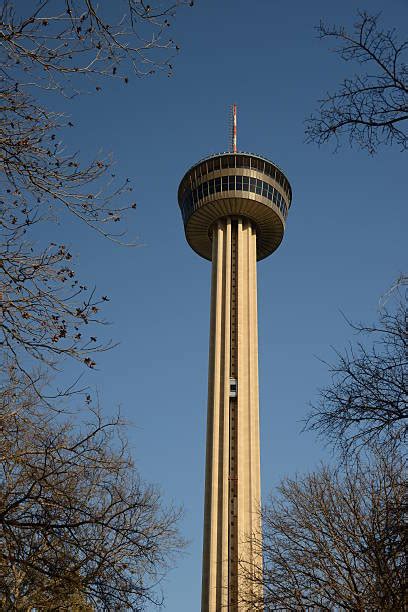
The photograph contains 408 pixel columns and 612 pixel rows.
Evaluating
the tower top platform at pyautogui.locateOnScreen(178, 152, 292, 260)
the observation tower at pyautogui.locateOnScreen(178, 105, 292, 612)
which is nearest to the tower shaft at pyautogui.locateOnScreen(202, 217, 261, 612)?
the observation tower at pyautogui.locateOnScreen(178, 105, 292, 612)

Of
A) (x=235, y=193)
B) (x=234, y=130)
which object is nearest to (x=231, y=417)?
(x=235, y=193)

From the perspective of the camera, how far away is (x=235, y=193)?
5412cm

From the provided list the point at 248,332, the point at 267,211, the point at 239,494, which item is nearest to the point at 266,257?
the point at 267,211

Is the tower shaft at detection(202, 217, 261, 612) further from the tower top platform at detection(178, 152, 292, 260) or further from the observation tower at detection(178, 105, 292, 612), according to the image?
the tower top platform at detection(178, 152, 292, 260)

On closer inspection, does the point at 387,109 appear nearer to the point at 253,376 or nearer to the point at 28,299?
the point at 28,299

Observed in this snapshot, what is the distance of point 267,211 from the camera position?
55688mm

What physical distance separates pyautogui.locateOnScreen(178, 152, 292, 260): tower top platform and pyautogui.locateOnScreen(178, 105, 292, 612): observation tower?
8 cm

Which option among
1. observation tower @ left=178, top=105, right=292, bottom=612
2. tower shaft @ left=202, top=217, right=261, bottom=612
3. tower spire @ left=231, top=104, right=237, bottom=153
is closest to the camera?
tower shaft @ left=202, top=217, right=261, bottom=612

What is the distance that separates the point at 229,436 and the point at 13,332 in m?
40.8

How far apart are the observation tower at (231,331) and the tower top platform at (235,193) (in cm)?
8

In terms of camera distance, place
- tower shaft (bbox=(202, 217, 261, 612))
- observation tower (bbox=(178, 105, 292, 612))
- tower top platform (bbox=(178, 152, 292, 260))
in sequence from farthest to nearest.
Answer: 1. tower top platform (bbox=(178, 152, 292, 260))
2. observation tower (bbox=(178, 105, 292, 612))
3. tower shaft (bbox=(202, 217, 261, 612))

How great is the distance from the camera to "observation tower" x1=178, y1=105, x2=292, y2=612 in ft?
142

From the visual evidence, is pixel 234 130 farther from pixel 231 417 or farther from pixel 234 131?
pixel 231 417

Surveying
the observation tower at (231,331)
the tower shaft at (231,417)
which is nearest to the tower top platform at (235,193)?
the observation tower at (231,331)
